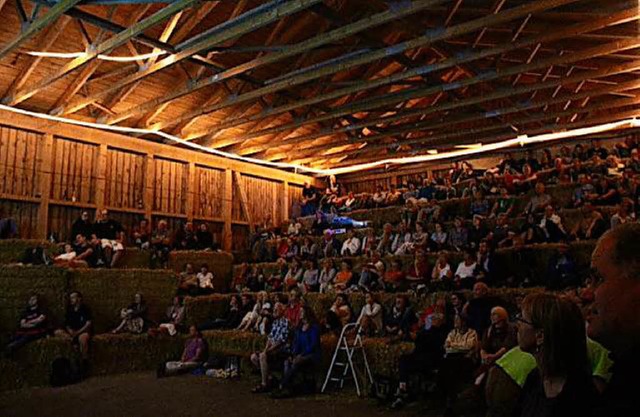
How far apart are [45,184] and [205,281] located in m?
3.64

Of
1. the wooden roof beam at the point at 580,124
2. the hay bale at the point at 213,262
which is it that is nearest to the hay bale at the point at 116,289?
the hay bale at the point at 213,262

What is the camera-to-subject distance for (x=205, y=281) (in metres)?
10.8

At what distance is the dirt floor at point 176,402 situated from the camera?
554cm

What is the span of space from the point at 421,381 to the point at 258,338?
264 cm

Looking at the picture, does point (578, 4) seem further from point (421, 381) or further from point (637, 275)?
point (637, 275)

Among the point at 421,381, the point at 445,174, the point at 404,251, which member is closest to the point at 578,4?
the point at 404,251

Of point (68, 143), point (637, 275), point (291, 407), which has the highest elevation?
point (68, 143)

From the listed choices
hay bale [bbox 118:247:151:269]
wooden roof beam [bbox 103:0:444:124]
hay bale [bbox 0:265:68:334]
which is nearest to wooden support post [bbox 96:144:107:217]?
wooden roof beam [bbox 103:0:444:124]

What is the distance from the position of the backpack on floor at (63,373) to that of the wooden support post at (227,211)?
6.75m

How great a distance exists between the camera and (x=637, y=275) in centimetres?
91

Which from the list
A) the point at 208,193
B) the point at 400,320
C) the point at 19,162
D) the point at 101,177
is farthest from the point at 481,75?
the point at 19,162

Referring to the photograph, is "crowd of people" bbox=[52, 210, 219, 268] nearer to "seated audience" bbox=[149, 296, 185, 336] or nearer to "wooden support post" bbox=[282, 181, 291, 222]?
"seated audience" bbox=[149, 296, 185, 336]

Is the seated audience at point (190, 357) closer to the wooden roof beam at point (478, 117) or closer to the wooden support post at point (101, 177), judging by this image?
the wooden support post at point (101, 177)

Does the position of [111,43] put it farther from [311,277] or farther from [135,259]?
[311,277]
